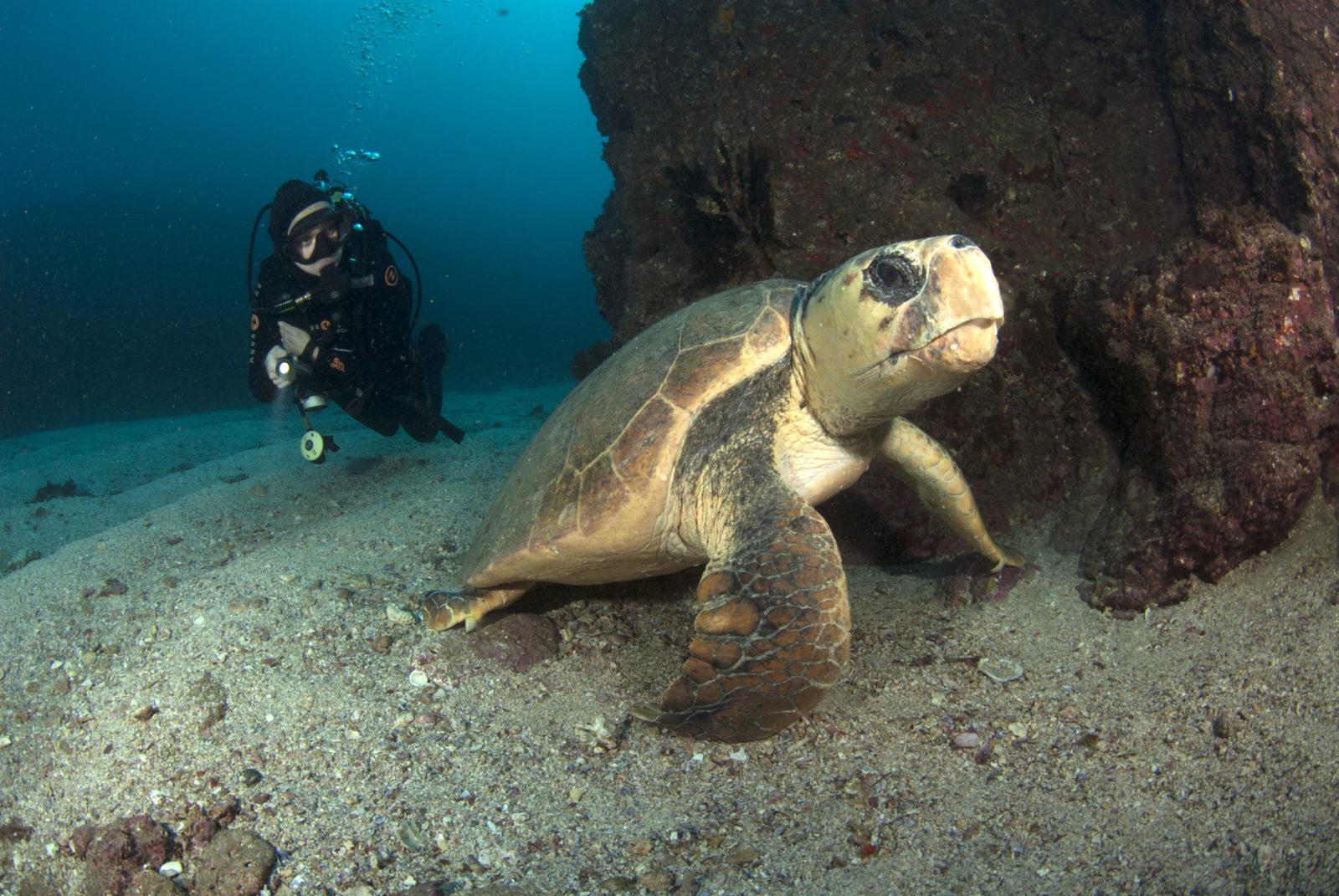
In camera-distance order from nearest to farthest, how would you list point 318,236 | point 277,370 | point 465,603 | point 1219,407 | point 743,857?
1. point 743,857
2. point 1219,407
3. point 465,603
4. point 277,370
5. point 318,236

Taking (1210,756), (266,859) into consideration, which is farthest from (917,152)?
(266,859)

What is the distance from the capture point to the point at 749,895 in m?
1.70

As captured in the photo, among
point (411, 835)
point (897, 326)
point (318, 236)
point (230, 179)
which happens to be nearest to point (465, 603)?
point (411, 835)

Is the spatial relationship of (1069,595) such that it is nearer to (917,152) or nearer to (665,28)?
(917,152)

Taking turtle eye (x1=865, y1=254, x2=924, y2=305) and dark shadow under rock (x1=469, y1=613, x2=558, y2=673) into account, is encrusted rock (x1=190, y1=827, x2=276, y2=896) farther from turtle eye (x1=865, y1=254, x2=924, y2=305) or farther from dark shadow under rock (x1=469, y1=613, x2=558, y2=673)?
turtle eye (x1=865, y1=254, x2=924, y2=305)

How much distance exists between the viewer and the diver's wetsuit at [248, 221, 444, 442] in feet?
18.2

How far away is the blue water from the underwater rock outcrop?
19124 millimetres

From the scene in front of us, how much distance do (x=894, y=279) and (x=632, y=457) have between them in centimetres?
135

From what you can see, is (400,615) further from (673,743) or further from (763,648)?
(763,648)

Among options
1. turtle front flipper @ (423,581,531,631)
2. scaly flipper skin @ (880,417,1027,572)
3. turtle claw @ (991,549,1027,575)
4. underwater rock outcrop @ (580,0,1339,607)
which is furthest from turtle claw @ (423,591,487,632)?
turtle claw @ (991,549,1027,575)

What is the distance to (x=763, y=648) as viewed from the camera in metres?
2.04

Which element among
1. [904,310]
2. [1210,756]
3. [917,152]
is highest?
[917,152]

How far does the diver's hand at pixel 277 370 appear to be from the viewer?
531 centimetres

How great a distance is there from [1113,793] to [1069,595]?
1380 millimetres
